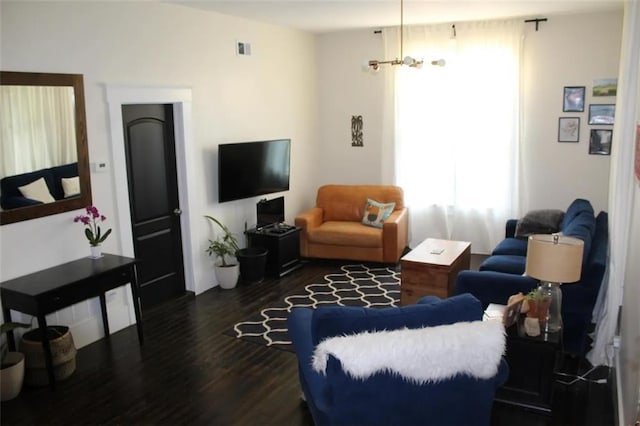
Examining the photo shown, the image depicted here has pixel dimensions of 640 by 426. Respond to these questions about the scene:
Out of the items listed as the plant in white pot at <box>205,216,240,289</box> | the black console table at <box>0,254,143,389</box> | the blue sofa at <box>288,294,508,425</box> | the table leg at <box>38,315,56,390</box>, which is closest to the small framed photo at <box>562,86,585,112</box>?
the plant in white pot at <box>205,216,240,289</box>

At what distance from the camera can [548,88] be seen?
6312 mm

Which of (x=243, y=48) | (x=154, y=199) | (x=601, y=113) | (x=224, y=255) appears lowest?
(x=224, y=255)

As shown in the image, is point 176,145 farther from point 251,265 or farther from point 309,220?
point 309,220

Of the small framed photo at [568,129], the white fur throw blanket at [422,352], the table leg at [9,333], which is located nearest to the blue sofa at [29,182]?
the table leg at [9,333]

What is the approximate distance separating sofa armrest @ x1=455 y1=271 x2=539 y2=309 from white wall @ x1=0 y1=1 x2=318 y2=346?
288 centimetres

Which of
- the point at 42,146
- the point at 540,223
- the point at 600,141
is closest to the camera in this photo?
the point at 42,146

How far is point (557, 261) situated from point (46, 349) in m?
3.41

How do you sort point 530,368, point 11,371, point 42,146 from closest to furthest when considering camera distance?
point 530,368 → point 11,371 → point 42,146

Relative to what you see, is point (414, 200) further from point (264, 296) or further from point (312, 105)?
point (264, 296)

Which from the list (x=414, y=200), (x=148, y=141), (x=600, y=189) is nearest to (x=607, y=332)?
(x=600, y=189)

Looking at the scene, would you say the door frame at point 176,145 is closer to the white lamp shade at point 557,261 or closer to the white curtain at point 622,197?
the white lamp shade at point 557,261

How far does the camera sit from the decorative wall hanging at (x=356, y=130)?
745 centimetres

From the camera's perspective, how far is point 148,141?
16.7 feet

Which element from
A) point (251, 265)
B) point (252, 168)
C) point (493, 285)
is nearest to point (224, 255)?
point (251, 265)
